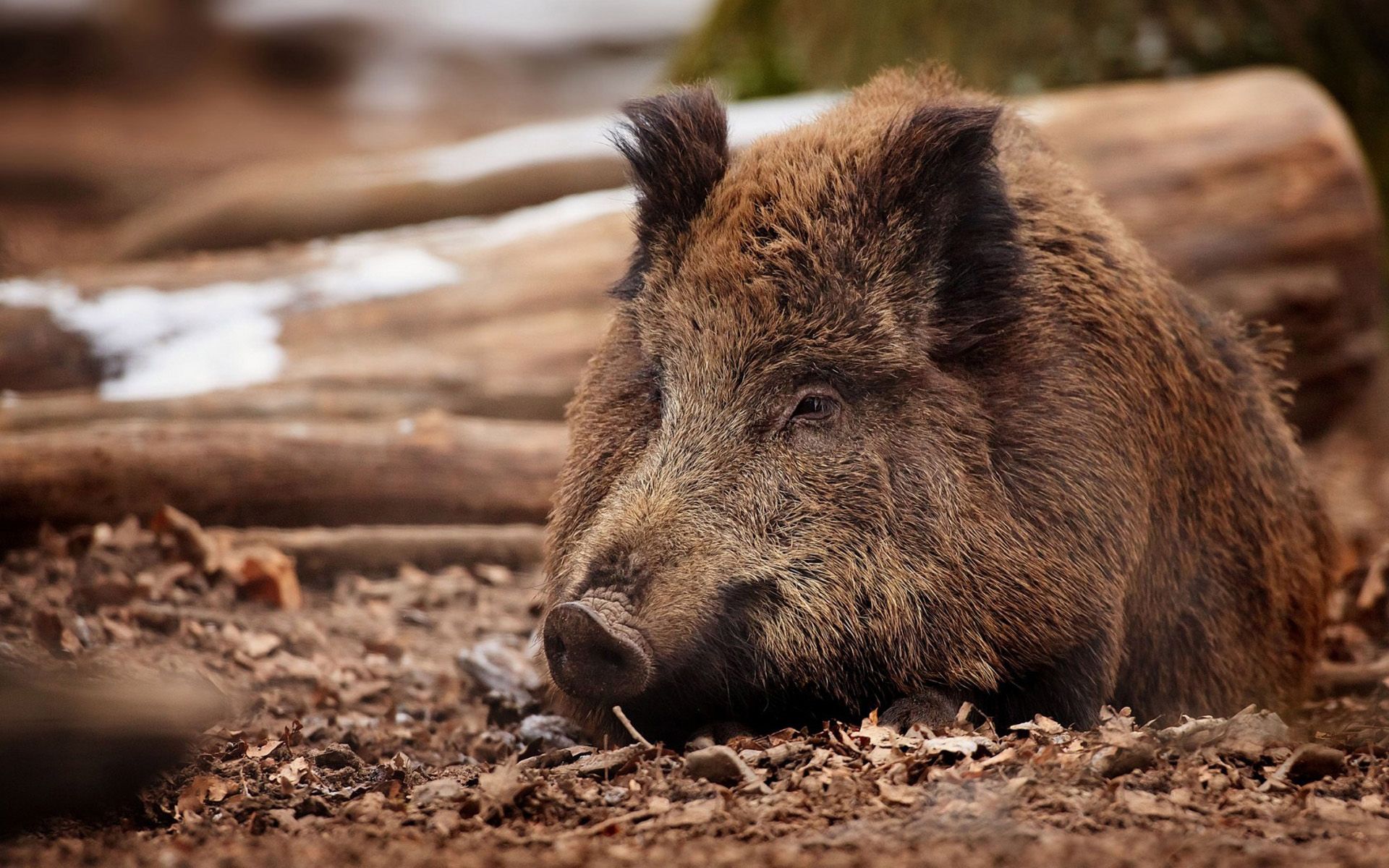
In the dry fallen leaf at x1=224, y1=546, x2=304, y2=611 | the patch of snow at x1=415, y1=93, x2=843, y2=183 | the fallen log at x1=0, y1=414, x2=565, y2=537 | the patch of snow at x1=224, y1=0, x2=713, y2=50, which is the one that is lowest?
the dry fallen leaf at x1=224, y1=546, x2=304, y2=611

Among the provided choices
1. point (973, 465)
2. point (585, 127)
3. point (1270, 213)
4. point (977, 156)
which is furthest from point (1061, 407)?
point (585, 127)

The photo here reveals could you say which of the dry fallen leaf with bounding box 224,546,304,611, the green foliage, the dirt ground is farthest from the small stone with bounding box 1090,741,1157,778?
the green foliage

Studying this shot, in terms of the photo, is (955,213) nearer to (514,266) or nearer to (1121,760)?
(1121,760)

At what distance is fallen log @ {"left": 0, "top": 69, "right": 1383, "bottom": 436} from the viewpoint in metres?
7.62

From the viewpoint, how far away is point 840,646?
4.12 metres

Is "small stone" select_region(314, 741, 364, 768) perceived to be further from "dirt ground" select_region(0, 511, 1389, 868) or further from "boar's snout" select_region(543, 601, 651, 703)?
"boar's snout" select_region(543, 601, 651, 703)

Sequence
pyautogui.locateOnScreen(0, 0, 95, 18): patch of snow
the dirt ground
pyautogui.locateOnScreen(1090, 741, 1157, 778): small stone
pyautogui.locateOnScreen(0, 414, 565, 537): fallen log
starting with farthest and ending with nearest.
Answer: pyautogui.locateOnScreen(0, 0, 95, 18): patch of snow
pyautogui.locateOnScreen(0, 414, 565, 537): fallen log
pyautogui.locateOnScreen(1090, 741, 1157, 778): small stone
the dirt ground

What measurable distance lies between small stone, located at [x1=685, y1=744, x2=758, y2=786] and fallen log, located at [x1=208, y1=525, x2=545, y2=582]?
3044 mm

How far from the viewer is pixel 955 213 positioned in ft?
14.5

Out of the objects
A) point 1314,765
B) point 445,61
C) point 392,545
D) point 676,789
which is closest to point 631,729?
point 676,789

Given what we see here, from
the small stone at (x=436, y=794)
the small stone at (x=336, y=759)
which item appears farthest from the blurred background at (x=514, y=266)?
the small stone at (x=436, y=794)

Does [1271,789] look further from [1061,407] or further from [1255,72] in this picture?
[1255,72]

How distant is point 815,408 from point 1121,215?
4.71 m

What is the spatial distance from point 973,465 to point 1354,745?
145 centimetres
